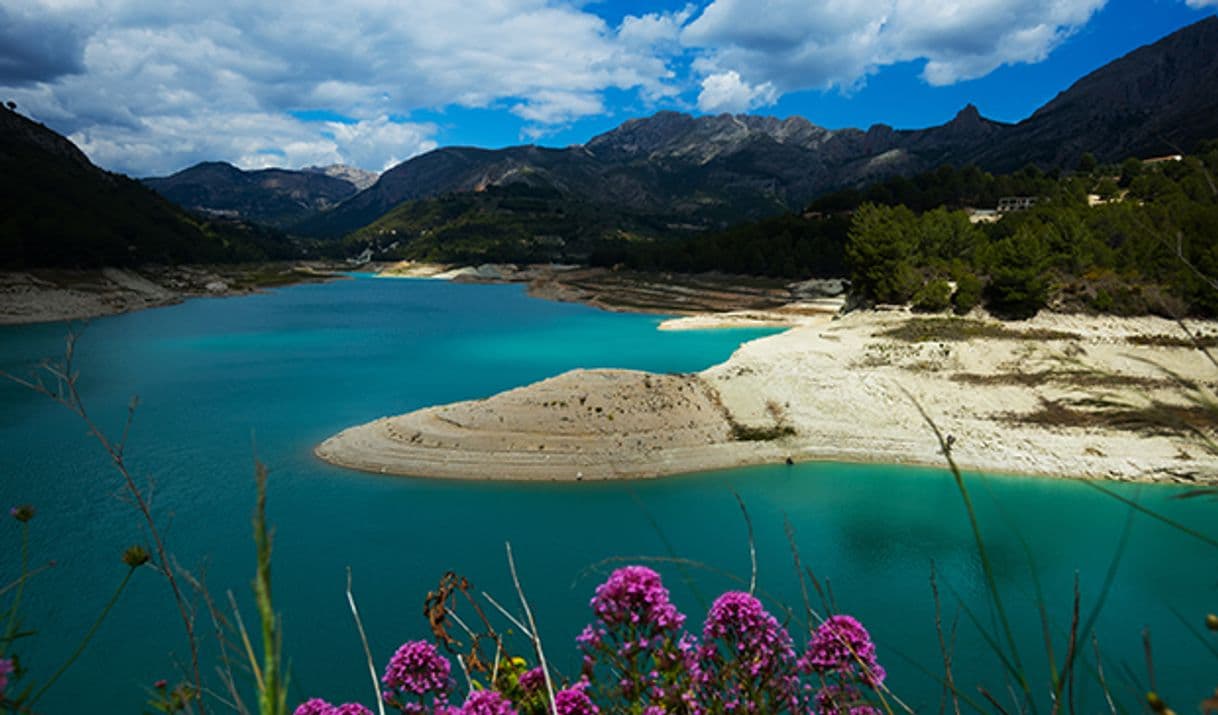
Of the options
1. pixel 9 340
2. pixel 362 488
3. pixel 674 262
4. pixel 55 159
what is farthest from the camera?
pixel 55 159

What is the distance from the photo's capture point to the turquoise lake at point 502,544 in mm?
10586

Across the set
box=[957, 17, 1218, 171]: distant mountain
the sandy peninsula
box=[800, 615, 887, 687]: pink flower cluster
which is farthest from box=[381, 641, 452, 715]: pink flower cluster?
box=[957, 17, 1218, 171]: distant mountain

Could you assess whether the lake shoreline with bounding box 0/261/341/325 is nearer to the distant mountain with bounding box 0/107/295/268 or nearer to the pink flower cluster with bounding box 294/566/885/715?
the distant mountain with bounding box 0/107/295/268

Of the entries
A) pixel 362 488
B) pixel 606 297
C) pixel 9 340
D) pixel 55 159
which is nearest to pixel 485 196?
pixel 55 159

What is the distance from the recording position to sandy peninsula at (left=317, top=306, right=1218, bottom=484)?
1878 centimetres

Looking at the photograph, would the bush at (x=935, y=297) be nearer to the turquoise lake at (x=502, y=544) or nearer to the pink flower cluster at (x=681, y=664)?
the turquoise lake at (x=502, y=544)

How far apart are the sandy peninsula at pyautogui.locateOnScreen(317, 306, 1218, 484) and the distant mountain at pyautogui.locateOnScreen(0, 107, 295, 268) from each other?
50944 mm

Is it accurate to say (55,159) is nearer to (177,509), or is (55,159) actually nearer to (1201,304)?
(177,509)

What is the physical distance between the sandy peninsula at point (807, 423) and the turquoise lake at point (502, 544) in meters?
Answer: 0.88

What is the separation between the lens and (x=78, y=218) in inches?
2415

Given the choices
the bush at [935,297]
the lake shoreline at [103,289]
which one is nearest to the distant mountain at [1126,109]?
the bush at [935,297]

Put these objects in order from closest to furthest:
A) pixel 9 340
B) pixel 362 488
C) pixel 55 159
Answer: pixel 362 488
pixel 9 340
pixel 55 159

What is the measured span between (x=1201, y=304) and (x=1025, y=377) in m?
10.9

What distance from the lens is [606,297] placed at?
6781cm
